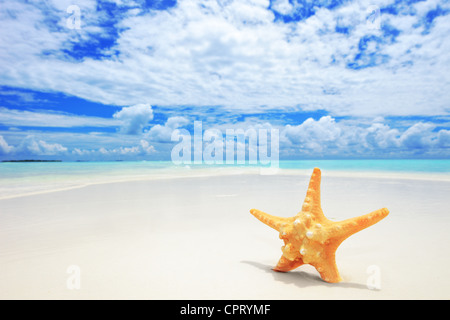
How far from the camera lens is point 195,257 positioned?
3688mm

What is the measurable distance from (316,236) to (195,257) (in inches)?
67.7

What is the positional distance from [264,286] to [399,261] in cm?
200

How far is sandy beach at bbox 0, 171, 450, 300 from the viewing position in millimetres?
2766

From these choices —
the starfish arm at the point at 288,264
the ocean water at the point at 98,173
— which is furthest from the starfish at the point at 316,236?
the ocean water at the point at 98,173

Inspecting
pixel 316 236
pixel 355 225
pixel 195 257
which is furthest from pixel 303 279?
pixel 195 257

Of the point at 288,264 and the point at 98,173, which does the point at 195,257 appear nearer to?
the point at 288,264

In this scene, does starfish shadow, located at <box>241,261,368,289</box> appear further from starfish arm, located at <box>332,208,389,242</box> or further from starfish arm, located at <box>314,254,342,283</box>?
starfish arm, located at <box>332,208,389,242</box>

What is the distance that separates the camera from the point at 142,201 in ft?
27.6

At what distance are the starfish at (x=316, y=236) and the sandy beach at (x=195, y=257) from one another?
0.21 metres

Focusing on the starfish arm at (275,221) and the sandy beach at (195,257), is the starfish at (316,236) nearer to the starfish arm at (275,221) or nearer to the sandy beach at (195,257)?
the starfish arm at (275,221)

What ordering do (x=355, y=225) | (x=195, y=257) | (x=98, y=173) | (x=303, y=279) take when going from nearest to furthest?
1. (x=355, y=225)
2. (x=303, y=279)
3. (x=195, y=257)
4. (x=98, y=173)

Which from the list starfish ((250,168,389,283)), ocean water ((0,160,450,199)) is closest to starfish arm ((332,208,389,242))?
starfish ((250,168,389,283))

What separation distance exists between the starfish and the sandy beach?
8.1 inches

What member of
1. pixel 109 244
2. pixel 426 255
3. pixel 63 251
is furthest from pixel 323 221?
pixel 63 251
